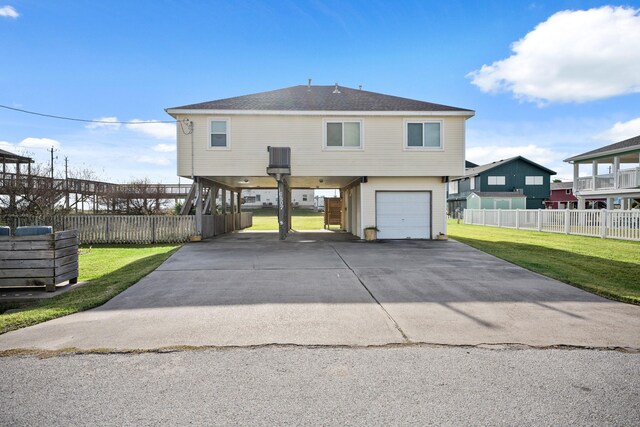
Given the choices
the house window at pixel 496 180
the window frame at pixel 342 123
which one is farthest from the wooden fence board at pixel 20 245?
the house window at pixel 496 180

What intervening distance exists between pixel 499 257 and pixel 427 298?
20.2 ft

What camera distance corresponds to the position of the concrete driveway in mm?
4648

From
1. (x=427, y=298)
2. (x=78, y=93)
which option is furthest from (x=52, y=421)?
(x=78, y=93)

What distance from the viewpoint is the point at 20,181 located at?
51.8ft

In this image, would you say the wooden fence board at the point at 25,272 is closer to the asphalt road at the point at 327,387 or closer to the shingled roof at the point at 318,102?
the asphalt road at the point at 327,387

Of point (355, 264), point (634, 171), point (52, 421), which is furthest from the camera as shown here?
point (634, 171)

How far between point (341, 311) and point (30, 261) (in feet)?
20.2

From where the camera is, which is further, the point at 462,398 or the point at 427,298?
the point at 427,298

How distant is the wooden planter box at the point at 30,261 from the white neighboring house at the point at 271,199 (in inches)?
2322

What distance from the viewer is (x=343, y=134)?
55.0ft

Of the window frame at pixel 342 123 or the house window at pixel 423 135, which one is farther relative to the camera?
the house window at pixel 423 135

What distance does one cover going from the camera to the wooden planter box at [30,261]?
7.14 metres

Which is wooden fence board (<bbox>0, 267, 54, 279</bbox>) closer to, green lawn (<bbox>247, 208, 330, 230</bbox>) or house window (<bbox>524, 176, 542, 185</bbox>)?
green lawn (<bbox>247, 208, 330, 230</bbox>)

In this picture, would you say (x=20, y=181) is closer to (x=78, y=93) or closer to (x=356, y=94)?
(x=78, y=93)
